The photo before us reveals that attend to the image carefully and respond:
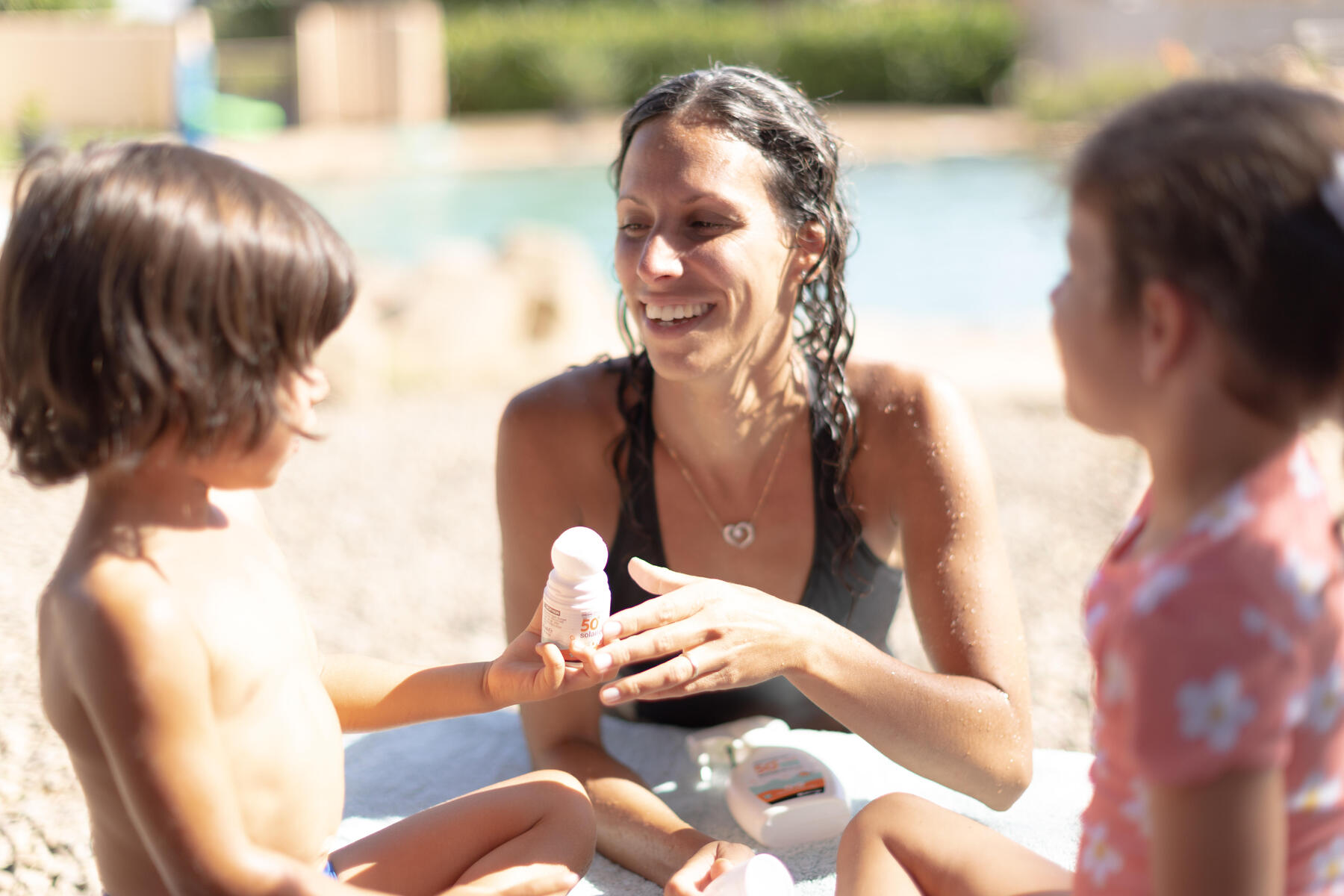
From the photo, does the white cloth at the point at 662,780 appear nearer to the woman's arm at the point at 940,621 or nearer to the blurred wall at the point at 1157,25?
the woman's arm at the point at 940,621

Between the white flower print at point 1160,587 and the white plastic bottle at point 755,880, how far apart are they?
0.90 m

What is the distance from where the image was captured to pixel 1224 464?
1.30 m

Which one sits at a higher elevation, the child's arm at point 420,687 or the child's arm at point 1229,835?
the child's arm at point 1229,835

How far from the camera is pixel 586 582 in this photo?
1832 millimetres

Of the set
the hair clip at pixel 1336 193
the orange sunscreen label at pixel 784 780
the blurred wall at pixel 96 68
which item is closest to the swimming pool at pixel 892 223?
the blurred wall at pixel 96 68

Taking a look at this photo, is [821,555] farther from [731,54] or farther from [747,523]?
[731,54]

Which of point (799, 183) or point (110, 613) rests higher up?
point (799, 183)

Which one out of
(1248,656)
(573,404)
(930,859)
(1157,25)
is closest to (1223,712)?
(1248,656)

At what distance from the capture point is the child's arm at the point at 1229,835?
1.22 m

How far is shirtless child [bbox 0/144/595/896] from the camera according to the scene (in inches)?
58.1

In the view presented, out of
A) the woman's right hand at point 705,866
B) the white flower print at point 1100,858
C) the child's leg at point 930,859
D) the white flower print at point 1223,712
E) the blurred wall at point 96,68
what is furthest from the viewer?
the blurred wall at point 96,68

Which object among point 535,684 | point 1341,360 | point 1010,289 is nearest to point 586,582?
point 535,684

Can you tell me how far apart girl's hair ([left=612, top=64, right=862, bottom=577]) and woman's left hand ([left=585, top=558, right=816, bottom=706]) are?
0.59 m

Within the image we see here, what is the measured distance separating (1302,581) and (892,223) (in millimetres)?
16348
